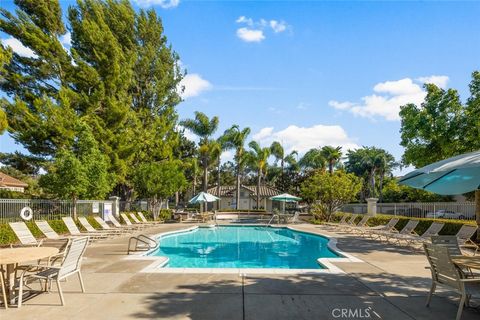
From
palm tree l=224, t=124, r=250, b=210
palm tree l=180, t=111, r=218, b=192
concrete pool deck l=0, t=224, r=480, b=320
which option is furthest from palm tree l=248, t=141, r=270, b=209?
concrete pool deck l=0, t=224, r=480, b=320

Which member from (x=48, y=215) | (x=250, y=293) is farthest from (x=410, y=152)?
(x=48, y=215)

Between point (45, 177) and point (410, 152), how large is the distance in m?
23.7

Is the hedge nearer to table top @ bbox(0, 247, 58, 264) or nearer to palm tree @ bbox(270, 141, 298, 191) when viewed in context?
table top @ bbox(0, 247, 58, 264)

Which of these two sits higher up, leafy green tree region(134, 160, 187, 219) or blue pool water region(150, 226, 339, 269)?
leafy green tree region(134, 160, 187, 219)

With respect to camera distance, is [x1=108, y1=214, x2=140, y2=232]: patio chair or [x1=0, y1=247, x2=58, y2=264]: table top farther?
[x1=108, y1=214, x2=140, y2=232]: patio chair

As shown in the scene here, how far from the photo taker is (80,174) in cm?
1839

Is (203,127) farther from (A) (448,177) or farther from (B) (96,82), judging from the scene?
(A) (448,177)

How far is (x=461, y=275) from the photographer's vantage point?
4941 millimetres

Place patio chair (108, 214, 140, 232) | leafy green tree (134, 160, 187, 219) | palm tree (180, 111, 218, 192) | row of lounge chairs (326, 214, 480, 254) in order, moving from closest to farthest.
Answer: row of lounge chairs (326, 214, 480, 254), patio chair (108, 214, 140, 232), leafy green tree (134, 160, 187, 219), palm tree (180, 111, 218, 192)

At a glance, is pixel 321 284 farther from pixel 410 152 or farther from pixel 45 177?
pixel 410 152

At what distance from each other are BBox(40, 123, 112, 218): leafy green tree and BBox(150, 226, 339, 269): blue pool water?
5.72m

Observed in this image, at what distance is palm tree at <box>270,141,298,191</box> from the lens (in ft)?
176

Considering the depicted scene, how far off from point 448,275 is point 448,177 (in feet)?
5.67

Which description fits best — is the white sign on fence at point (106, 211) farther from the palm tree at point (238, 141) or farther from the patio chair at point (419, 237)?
the palm tree at point (238, 141)
